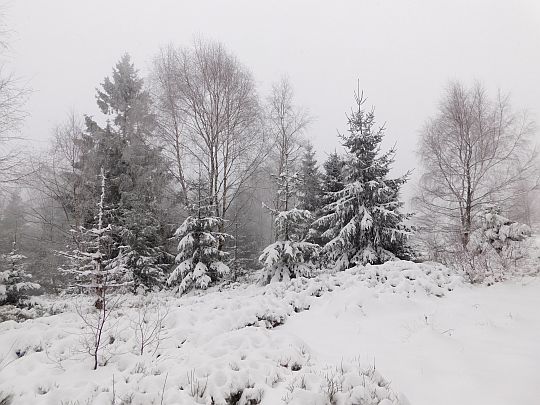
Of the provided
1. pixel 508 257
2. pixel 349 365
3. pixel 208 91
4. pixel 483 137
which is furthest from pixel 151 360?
pixel 483 137

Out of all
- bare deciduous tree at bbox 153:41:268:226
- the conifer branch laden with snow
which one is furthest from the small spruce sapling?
bare deciduous tree at bbox 153:41:268:226

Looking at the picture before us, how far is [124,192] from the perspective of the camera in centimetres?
1585

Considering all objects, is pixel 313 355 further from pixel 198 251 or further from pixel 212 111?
pixel 212 111

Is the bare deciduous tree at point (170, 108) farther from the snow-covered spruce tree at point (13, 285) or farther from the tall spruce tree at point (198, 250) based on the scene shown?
the snow-covered spruce tree at point (13, 285)

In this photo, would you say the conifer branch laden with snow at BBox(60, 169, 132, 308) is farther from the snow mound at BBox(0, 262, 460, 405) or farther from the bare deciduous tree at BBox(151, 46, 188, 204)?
the bare deciduous tree at BBox(151, 46, 188, 204)

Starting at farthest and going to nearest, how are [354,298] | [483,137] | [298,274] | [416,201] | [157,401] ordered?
[416,201]
[483,137]
[298,274]
[354,298]
[157,401]

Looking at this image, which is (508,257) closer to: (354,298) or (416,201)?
(354,298)

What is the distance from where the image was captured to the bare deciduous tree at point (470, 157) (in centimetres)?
1396

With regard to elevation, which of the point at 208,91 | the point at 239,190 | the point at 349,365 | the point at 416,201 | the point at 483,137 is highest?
the point at 208,91

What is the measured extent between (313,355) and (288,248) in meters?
7.44

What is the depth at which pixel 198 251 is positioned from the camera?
44.4 feet

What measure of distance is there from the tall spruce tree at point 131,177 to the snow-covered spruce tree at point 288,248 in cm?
600

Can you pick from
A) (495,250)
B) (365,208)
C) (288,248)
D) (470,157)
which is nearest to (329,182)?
(365,208)

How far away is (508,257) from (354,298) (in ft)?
16.3
